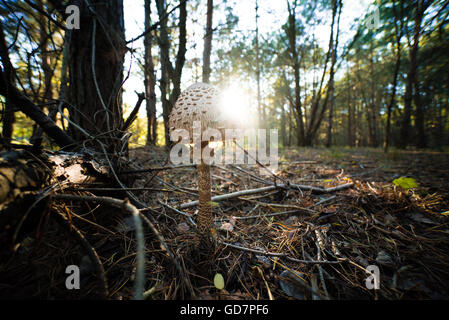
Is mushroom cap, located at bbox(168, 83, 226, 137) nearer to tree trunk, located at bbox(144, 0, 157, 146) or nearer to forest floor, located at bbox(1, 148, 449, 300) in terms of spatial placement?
forest floor, located at bbox(1, 148, 449, 300)

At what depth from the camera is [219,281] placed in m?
1.06

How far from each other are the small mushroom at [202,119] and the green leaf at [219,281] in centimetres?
25

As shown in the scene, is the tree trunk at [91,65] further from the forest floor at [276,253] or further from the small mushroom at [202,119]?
the forest floor at [276,253]

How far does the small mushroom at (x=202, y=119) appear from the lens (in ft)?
4.09

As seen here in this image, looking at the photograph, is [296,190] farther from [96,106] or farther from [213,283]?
[96,106]

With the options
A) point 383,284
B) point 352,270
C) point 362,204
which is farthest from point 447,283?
point 362,204

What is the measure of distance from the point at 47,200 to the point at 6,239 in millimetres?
188

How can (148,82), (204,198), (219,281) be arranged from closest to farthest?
(219,281)
(204,198)
(148,82)

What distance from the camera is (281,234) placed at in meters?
1.58

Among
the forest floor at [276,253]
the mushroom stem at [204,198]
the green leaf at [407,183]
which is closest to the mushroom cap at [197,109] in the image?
the mushroom stem at [204,198]

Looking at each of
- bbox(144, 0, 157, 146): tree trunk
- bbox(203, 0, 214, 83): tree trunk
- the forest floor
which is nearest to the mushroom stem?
the forest floor

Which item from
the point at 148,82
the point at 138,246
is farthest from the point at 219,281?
the point at 148,82

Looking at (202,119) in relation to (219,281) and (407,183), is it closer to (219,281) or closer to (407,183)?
(219,281)

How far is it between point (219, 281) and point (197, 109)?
1190mm
